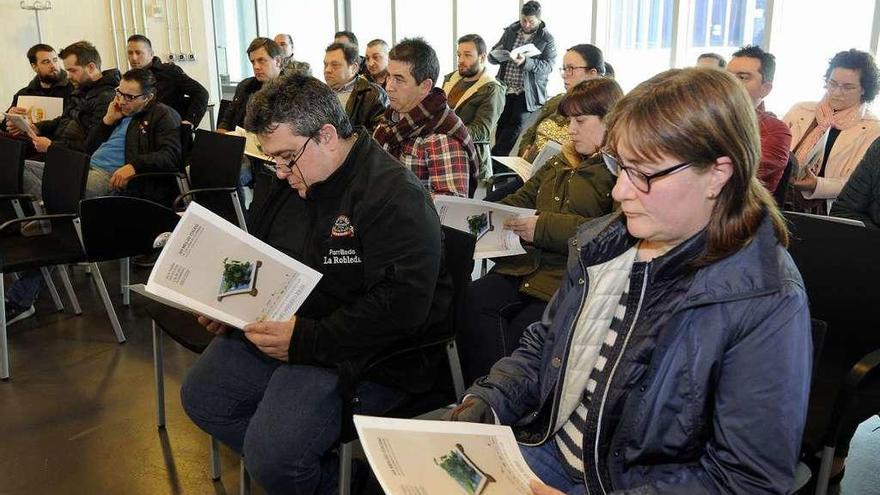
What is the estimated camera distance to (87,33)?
26.6ft

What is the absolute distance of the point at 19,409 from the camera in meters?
2.76

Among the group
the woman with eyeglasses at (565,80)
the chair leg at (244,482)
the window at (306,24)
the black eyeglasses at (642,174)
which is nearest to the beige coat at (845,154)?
the woman with eyeglasses at (565,80)

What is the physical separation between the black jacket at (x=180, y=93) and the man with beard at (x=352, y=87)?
152 cm

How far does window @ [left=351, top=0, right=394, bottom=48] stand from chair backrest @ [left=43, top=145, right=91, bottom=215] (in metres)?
5.69

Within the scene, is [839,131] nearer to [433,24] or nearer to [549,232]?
[549,232]

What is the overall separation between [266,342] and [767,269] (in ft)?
3.82

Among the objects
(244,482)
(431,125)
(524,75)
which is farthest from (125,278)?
(524,75)

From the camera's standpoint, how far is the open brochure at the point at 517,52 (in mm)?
6219

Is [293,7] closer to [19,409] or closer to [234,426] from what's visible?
[19,409]

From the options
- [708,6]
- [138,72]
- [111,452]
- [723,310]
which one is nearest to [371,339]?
[723,310]

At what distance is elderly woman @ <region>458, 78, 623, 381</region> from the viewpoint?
7.50ft

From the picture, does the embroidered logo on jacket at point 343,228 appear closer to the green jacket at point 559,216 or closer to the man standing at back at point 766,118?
the green jacket at point 559,216

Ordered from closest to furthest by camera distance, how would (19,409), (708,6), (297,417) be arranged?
1. (297,417)
2. (19,409)
3. (708,6)

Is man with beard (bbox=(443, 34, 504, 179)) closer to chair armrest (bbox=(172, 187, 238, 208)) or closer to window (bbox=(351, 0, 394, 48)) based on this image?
chair armrest (bbox=(172, 187, 238, 208))
